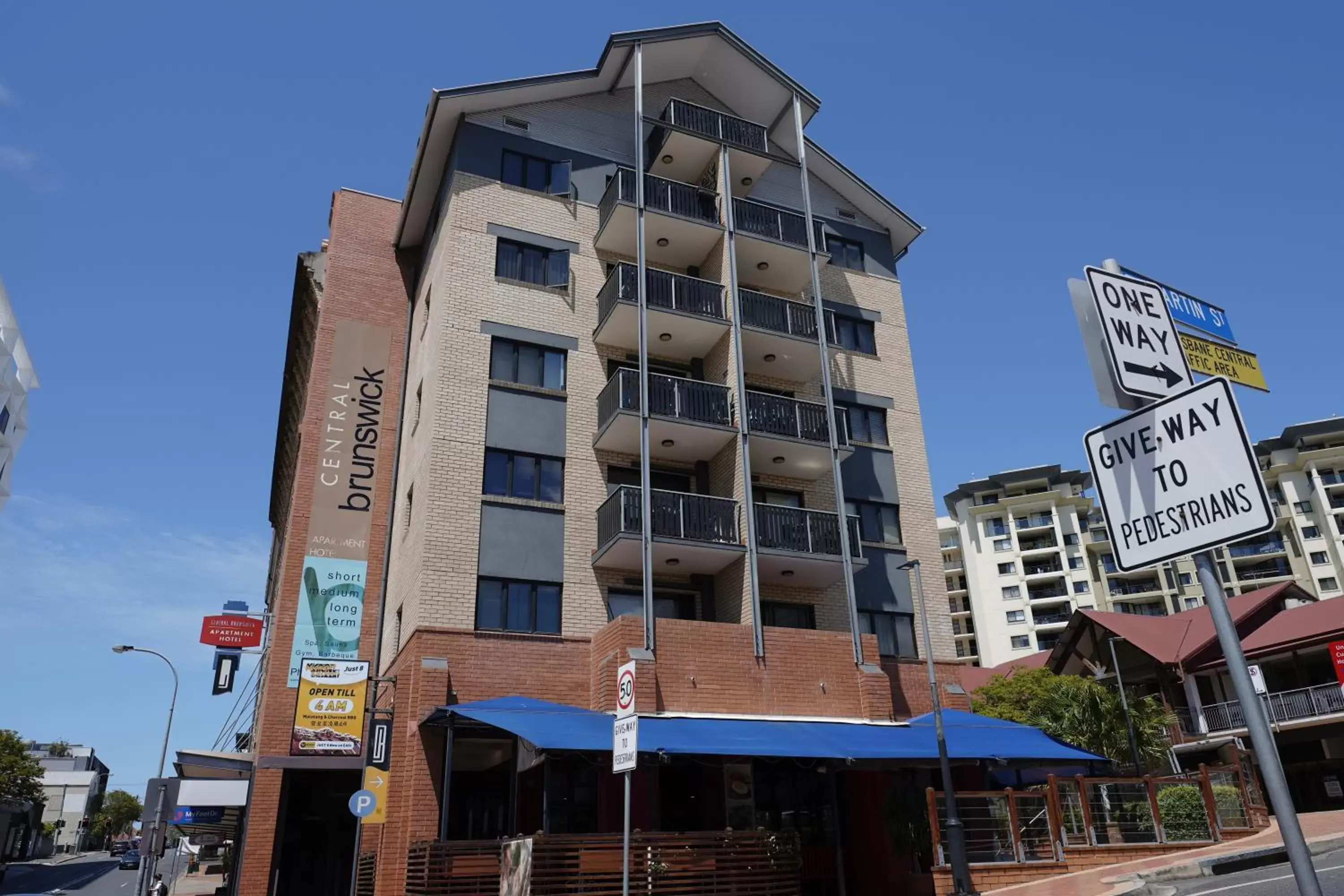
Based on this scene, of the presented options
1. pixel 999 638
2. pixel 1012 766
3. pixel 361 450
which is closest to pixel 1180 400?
pixel 1012 766

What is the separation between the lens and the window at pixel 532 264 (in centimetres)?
2661

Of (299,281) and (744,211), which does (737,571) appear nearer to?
(744,211)

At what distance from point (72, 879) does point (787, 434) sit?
6380 cm

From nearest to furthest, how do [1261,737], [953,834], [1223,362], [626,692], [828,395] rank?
[1261,737] → [1223,362] → [626,692] → [953,834] → [828,395]

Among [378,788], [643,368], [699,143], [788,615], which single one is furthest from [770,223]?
[378,788]

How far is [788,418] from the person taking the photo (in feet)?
86.1

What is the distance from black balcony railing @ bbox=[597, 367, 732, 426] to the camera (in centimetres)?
2450

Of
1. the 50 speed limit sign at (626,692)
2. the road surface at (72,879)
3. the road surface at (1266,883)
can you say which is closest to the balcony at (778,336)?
the 50 speed limit sign at (626,692)

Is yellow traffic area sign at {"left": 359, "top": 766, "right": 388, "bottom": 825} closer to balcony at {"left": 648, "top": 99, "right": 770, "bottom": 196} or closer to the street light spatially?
the street light

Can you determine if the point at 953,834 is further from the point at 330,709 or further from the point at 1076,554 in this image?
the point at 1076,554

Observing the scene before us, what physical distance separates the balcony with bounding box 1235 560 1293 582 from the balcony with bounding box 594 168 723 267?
84.7 metres

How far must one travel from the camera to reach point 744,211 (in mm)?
28656

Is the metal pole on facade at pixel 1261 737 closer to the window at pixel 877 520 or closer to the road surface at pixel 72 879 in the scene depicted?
the window at pixel 877 520

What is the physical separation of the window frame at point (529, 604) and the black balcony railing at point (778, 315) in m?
9.62
